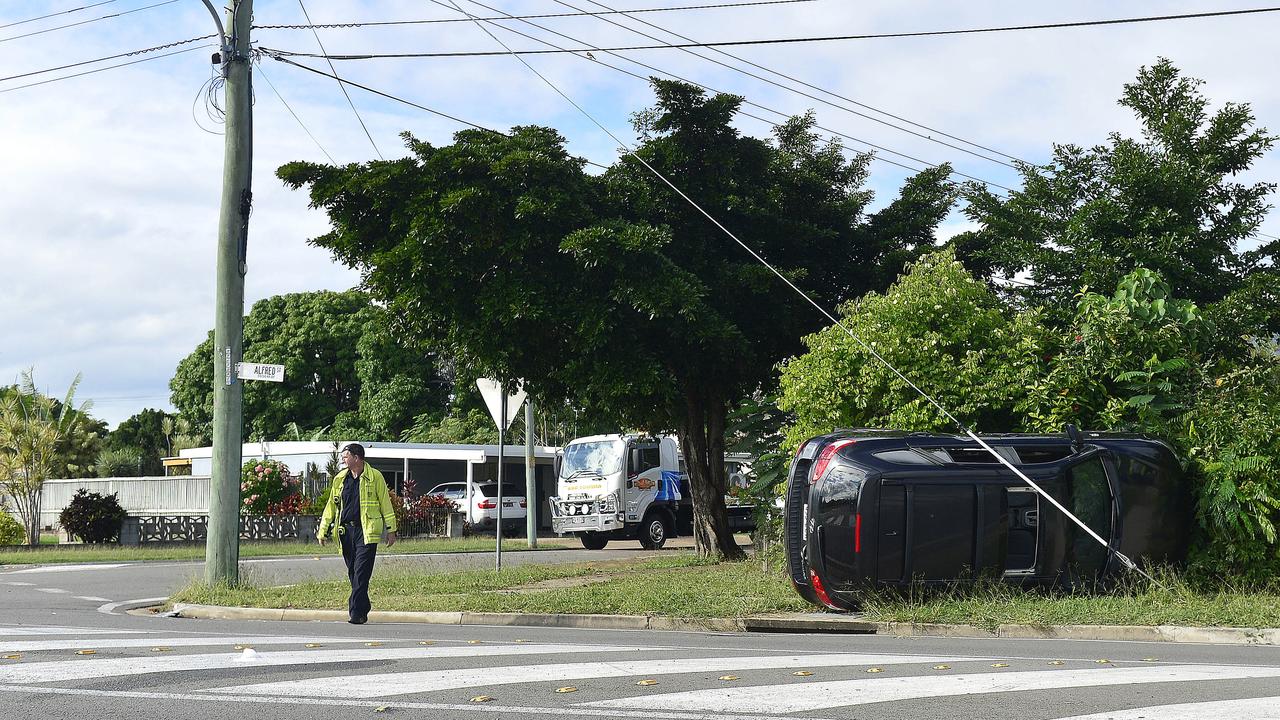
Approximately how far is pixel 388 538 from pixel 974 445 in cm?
565

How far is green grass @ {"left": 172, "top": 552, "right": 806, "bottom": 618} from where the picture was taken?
12.8 m

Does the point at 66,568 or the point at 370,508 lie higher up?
the point at 370,508

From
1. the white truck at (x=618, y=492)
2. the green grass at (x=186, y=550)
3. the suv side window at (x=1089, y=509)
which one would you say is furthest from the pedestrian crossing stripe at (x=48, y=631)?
the white truck at (x=618, y=492)

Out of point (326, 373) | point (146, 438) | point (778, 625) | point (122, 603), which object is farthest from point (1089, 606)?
point (146, 438)

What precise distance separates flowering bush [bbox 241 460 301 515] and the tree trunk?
51.0 feet

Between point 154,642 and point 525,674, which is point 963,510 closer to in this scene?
point 525,674

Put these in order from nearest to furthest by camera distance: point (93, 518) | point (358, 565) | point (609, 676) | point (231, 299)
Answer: point (609, 676) < point (358, 565) < point (231, 299) < point (93, 518)

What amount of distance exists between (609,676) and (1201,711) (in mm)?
3257

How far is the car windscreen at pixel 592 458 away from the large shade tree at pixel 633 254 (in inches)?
302

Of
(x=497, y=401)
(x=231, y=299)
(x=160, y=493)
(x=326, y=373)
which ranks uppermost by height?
(x=326, y=373)

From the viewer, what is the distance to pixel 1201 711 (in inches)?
252

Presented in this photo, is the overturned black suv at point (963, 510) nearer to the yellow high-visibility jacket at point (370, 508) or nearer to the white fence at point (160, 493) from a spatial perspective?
the yellow high-visibility jacket at point (370, 508)

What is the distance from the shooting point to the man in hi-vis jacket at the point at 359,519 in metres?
12.0

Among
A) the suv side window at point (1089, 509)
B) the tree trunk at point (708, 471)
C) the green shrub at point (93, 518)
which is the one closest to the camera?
the suv side window at point (1089, 509)
